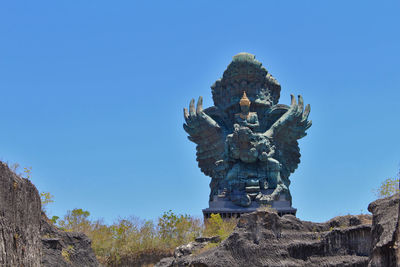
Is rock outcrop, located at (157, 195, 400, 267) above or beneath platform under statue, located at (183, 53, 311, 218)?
beneath

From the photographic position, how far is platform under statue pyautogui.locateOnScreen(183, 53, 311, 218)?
3675 centimetres

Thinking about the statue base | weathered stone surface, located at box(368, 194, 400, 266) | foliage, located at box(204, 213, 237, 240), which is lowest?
weathered stone surface, located at box(368, 194, 400, 266)

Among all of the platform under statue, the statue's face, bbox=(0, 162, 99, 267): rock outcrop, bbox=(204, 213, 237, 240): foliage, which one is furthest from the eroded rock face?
the statue's face

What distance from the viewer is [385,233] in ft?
34.5

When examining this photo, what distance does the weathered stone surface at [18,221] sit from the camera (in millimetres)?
11266

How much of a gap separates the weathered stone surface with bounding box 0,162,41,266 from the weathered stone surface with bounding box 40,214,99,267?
413cm

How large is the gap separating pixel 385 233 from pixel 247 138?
25907 millimetres

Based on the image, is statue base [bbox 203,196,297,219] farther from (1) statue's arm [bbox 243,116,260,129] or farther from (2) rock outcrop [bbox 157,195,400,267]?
(2) rock outcrop [bbox 157,195,400,267]

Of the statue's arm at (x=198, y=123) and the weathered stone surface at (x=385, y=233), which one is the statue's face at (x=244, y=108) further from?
the weathered stone surface at (x=385, y=233)

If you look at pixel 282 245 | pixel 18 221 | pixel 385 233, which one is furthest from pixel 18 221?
pixel 282 245

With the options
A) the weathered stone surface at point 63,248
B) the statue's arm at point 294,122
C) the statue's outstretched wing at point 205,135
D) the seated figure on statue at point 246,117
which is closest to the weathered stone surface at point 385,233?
the weathered stone surface at point 63,248

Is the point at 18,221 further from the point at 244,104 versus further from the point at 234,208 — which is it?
the point at 244,104

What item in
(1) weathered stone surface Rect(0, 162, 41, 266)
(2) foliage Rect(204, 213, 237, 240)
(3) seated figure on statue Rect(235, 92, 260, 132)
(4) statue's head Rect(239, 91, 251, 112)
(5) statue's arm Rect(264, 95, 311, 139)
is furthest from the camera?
(5) statue's arm Rect(264, 95, 311, 139)

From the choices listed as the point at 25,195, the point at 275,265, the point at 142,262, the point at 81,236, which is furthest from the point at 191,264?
the point at 142,262
